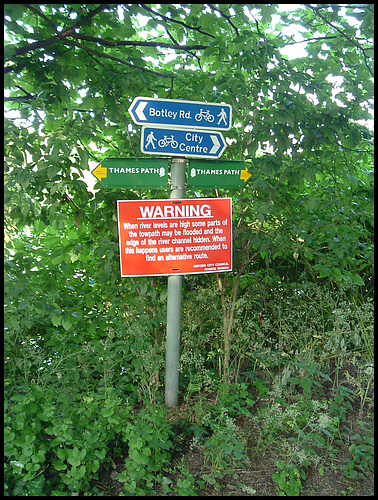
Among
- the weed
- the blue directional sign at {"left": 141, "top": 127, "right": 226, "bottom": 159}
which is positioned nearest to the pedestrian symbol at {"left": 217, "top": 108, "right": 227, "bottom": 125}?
the blue directional sign at {"left": 141, "top": 127, "right": 226, "bottom": 159}

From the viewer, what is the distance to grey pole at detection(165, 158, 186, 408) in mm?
3357

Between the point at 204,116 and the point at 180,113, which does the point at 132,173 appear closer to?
the point at 180,113

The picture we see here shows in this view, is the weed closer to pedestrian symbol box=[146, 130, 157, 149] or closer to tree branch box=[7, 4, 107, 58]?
pedestrian symbol box=[146, 130, 157, 149]

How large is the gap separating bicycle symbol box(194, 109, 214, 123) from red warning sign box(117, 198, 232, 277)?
59 cm

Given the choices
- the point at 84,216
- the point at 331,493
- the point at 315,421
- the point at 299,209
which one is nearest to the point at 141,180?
the point at 84,216

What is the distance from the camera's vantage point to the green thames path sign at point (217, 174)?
3.37 meters

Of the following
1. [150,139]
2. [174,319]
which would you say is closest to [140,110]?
[150,139]

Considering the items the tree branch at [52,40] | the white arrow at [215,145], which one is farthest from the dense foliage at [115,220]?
the white arrow at [215,145]

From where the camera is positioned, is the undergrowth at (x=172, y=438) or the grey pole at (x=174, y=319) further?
the grey pole at (x=174, y=319)

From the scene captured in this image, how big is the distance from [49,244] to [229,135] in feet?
5.80

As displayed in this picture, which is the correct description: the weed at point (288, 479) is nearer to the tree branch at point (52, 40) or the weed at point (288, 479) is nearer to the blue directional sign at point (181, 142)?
the blue directional sign at point (181, 142)

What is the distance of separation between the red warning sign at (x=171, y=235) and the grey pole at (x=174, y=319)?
0.11m

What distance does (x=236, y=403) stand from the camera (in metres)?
3.29

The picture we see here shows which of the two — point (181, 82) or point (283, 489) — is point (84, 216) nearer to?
point (181, 82)
